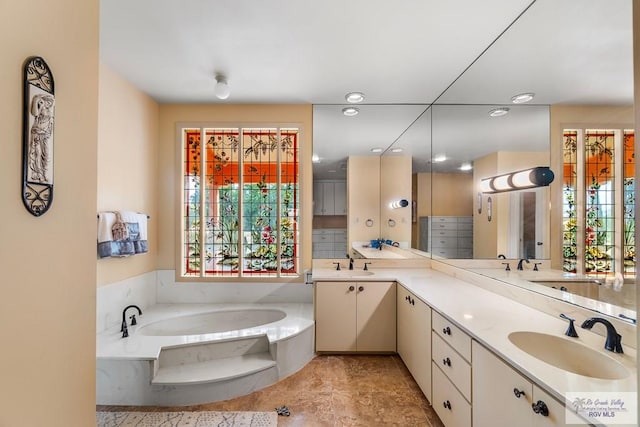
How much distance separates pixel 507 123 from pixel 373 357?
226cm

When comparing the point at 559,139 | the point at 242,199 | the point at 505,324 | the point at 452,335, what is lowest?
the point at 452,335

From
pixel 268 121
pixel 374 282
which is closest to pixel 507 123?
pixel 374 282

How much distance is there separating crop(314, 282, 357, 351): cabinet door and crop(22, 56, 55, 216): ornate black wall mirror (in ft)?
7.48

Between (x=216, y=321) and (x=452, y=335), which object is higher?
(x=452, y=335)

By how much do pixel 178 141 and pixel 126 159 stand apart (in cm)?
64

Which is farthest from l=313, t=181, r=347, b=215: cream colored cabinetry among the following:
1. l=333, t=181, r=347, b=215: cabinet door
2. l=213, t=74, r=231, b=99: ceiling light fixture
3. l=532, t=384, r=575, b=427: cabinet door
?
l=532, t=384, r=575, b=427: cabinet door

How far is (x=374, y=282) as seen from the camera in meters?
2.85

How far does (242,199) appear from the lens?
3393 millimetres

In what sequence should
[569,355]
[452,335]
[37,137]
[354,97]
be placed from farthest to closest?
[354,97] < [452,335] < [569,355] < [37,137]

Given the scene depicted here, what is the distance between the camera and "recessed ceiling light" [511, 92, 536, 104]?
1.82 meters

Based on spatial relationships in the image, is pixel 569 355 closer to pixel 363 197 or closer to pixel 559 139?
pixel 559 139

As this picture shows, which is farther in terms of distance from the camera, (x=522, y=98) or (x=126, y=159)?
(x=126, y=159)

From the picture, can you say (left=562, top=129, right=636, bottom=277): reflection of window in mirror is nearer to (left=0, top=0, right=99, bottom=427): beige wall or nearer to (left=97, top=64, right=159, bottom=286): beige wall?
(left=0, top=0, right=99, bottom=427): beige wall

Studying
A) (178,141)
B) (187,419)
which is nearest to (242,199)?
(178,141)
